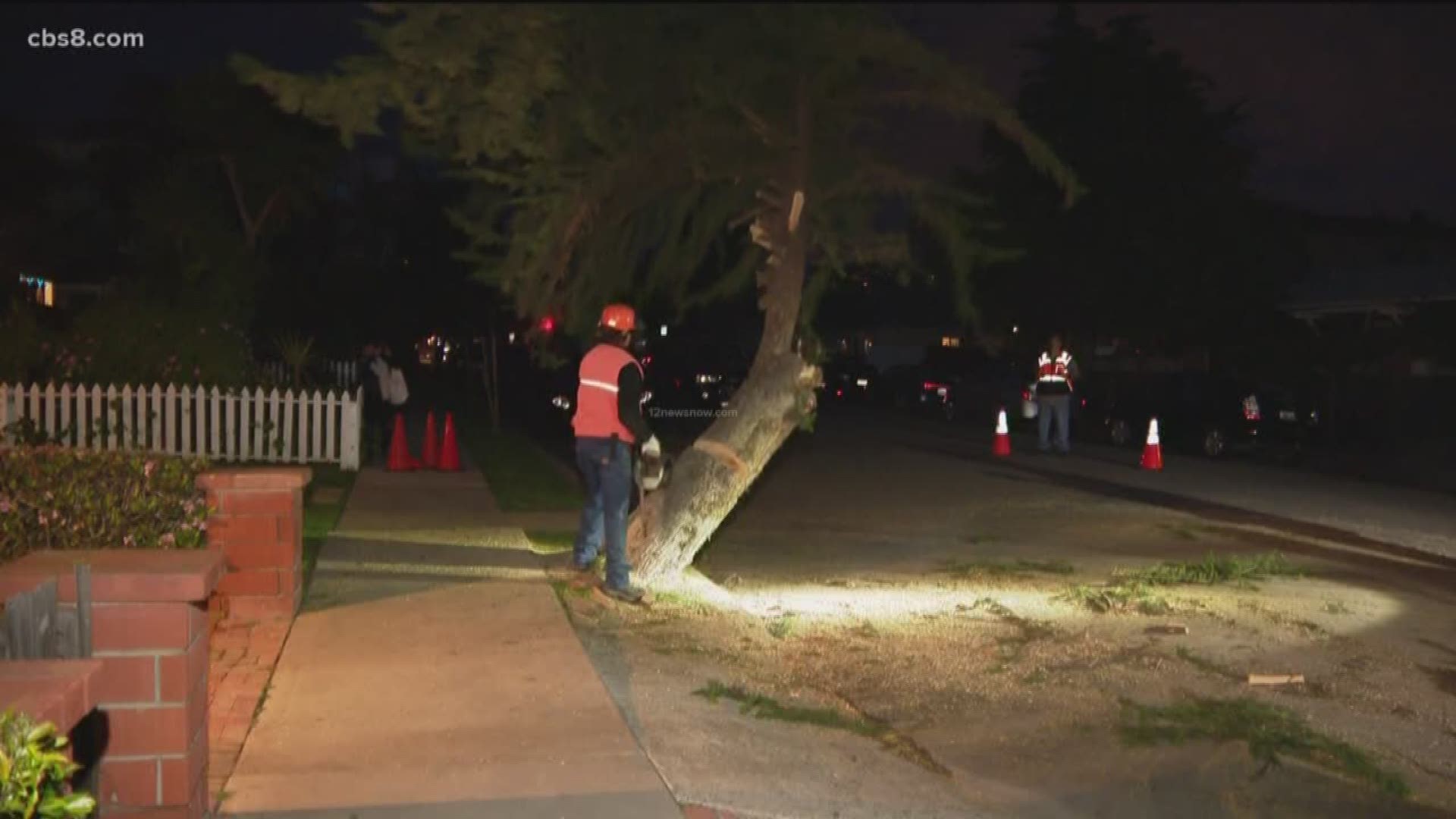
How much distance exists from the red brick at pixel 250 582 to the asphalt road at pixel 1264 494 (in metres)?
9.83

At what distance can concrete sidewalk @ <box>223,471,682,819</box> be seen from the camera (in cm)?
589

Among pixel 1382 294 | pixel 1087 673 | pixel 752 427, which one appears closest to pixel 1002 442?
pixel 752 427

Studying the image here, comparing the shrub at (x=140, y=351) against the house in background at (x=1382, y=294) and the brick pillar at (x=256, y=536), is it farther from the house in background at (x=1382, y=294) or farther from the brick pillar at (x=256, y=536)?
the house in background at (x=1382, y=294)

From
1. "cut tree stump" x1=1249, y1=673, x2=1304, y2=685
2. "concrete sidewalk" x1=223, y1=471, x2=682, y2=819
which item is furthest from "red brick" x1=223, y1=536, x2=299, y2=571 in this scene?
"cut tree stump" x1=1249, y1=673, x2=1304, y2=685

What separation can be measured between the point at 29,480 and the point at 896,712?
472 cm

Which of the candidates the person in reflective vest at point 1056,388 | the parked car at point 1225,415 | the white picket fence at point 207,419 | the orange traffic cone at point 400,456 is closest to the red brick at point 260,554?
the white picket fence at point 207,419

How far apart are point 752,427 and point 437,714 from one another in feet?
13.3

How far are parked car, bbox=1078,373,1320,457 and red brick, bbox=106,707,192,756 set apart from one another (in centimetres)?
2284

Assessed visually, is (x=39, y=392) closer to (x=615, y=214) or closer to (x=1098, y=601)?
(x=615, y=214)

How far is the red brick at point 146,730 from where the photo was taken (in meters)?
5.06

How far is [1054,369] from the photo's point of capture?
2355 cm

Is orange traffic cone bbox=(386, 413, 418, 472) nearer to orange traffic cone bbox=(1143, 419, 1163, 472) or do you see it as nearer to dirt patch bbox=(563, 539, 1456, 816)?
dirt patch bbox=(563, 539, 1456, 816)

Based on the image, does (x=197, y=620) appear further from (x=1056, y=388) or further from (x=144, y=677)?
(x=1056, y=388)

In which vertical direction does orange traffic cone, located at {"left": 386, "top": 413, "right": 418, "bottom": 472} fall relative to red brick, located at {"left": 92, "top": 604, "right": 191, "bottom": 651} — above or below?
below
